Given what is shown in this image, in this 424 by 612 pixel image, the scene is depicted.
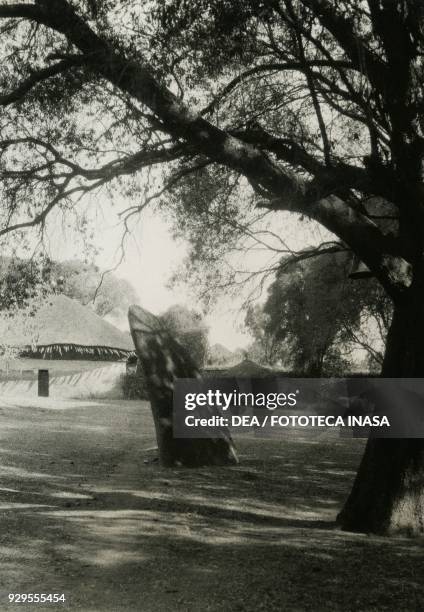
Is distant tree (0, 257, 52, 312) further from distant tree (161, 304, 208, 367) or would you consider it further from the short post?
distant tree (161, 304, 208, 367)

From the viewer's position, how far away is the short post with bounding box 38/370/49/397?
33.3 meters

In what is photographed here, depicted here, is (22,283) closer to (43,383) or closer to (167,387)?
(167,387)

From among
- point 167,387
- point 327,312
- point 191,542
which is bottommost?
point 191,542

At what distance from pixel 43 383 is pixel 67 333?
3.48 meters

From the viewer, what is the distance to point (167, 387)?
11.9m

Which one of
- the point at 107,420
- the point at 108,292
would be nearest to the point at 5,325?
the point at 107,420

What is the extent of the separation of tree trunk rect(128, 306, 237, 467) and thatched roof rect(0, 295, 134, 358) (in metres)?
20.6

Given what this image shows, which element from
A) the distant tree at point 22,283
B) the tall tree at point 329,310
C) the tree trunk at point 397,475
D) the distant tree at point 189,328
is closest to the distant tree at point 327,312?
the tall tree at point 329,310

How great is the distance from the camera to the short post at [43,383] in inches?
1310

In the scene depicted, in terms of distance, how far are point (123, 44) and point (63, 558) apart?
508cm

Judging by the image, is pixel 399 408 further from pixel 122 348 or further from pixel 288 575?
pixel 122 348

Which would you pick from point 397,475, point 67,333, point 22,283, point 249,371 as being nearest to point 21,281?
point 22,283

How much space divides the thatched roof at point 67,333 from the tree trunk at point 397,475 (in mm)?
26569

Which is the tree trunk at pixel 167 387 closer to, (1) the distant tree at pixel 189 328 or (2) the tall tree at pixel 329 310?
(2) the tall tree at pixel 329 310
